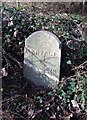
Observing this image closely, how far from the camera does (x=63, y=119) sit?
273cm

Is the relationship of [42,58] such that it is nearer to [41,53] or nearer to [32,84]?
[41,53]

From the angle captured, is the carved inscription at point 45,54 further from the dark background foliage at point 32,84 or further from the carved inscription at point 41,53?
the dark background foliage at point 32,84

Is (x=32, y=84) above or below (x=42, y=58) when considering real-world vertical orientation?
below

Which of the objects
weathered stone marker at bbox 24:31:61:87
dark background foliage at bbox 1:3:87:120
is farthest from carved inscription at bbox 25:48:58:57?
dark background foliage at bbox 1:3:87:120

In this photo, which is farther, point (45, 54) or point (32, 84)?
point (32, 84)

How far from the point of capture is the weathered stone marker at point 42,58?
296 centimetres

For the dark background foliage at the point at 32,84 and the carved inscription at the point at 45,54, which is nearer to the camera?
the dark background foliage at the point at 32,84

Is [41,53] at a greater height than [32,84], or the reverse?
[41,53]

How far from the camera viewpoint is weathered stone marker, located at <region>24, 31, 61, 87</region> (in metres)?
2.96

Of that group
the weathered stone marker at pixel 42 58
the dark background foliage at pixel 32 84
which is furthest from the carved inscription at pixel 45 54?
the dark background foliage at pixel 32 84

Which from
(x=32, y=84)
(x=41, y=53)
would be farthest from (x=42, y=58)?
(x=32, y=84)

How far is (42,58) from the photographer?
3057mm

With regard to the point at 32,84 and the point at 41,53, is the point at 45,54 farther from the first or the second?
the point at 32,84

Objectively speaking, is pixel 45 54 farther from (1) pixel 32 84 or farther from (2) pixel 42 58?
(1) pixel 32 84
